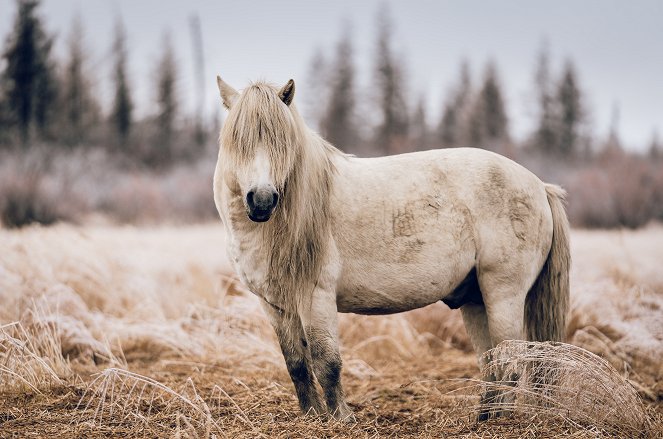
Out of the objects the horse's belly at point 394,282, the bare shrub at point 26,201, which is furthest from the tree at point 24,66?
the horse's belly at point 394,282

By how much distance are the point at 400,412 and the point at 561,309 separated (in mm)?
1199

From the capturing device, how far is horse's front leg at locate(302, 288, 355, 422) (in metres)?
3.10

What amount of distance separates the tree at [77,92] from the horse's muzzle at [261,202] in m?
24.9

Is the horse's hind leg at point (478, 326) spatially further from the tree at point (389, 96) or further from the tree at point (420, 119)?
the tree at point (420, 119)

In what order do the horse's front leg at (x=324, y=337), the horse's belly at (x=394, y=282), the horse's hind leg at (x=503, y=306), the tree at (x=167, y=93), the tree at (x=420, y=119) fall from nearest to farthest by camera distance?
the horse's front leg at (x=324, y=337), the horse's belly at (x=394, y=282), the horse's hind leg at (x=503, y=306), the tree at (x=167, y=93), the tree at (x=420, y=119)

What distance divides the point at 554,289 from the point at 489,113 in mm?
24711

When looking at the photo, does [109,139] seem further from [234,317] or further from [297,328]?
[297,328]

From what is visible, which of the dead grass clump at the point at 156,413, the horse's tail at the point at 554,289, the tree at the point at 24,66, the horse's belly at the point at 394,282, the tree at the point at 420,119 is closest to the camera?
the dead grass clump at the point at 156,413

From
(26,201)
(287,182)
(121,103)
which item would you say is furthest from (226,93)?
(121,103)

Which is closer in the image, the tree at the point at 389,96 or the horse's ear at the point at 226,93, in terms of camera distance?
the horse's ear at the point at 226,93

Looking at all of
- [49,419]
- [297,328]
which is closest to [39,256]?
[49,419]

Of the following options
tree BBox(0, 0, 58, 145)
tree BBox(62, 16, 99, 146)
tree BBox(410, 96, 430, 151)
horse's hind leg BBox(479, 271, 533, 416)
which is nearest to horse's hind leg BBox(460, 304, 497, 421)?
horse's hind leg BBox(479, 271, 533, 416)

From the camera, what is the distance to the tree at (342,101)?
85.7 ft

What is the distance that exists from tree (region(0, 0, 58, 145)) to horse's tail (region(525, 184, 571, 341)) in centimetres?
1991
